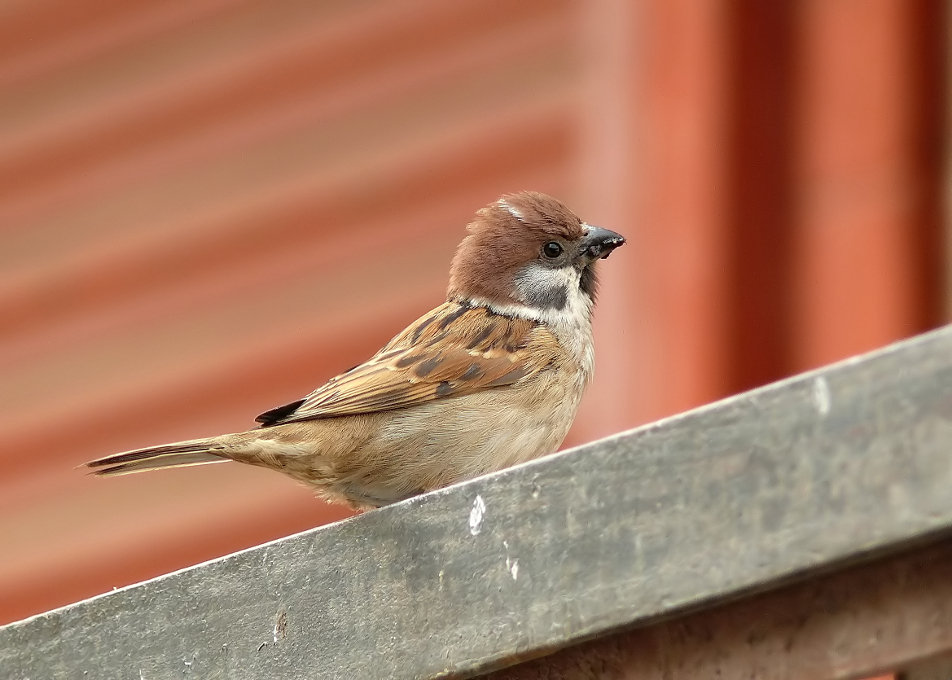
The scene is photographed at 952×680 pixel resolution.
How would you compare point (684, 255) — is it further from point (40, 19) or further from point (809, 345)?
point (40, 19)

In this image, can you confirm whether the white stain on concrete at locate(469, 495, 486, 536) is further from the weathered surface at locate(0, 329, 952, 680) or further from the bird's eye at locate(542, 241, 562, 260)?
the bird's eye at locate(542, 241, 562, 260)

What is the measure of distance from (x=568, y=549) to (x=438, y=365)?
1469 millimetres

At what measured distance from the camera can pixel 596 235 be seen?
12.1ft

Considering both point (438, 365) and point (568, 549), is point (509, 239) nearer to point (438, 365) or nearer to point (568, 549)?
point (438, 365)

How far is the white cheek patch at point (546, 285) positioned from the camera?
3.67m

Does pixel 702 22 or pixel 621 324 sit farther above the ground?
pixel 702 22

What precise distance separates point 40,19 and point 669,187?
9.43 ft

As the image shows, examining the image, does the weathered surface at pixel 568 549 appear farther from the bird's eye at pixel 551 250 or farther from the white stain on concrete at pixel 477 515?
the bird's eye at pixel 551 250

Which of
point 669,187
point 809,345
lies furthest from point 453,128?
point 809,345

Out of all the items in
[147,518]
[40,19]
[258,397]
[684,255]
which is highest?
[40,19]

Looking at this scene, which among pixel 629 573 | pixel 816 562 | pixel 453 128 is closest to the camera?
pixel 816 562

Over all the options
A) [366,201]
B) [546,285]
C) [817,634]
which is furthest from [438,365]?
[366,201]

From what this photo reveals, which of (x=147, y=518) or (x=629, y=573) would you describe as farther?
(x=147, y=518)

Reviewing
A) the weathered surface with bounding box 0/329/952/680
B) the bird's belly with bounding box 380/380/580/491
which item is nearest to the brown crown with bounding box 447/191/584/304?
the bird's belly with bounding box 380/380/580/491
